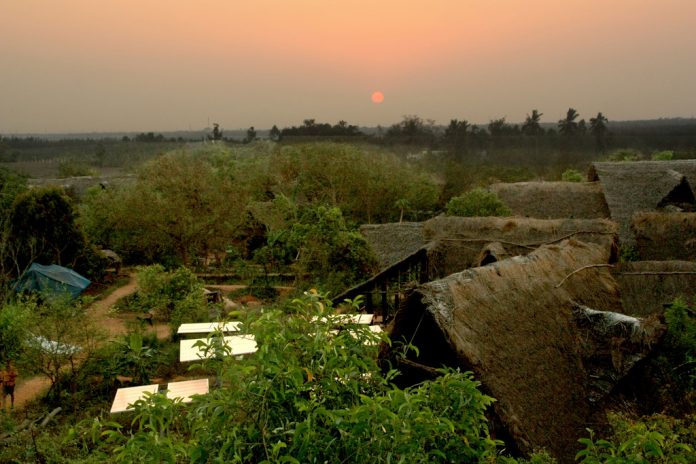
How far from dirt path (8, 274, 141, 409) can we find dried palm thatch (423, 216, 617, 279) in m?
7.33

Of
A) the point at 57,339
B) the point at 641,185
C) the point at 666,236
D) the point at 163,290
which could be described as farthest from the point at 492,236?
the point at 57,339

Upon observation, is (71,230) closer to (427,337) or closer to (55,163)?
(427,337)

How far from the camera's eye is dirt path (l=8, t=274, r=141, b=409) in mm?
11803

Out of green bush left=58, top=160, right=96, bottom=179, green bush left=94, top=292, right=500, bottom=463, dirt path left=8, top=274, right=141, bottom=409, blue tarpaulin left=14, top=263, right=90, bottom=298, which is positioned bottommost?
dirt path left=8, top=274, right=141, bottom=409

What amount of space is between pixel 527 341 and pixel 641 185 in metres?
15.0

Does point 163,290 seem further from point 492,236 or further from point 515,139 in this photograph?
point 515,139

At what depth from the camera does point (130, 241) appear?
24016mm

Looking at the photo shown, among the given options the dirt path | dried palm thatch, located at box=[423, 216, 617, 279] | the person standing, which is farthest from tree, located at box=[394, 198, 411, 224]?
the person standing

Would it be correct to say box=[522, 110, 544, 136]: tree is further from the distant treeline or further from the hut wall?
the hut wall

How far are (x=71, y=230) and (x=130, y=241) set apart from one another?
126 inches

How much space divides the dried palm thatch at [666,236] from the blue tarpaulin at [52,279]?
16.0 m

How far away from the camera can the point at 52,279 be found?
727 inches

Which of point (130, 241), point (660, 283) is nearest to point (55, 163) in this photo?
point (130, 241)

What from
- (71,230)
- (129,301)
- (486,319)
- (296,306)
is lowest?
(129,301)
